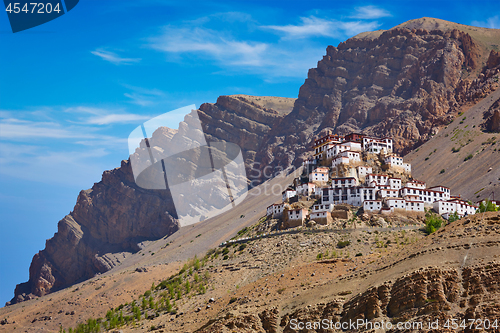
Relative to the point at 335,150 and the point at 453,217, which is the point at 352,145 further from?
the point at 453,217

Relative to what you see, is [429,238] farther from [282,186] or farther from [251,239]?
[282,186]

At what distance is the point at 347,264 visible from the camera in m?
46.9

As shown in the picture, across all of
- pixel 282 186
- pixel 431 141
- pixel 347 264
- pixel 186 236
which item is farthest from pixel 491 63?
pixel 347 264

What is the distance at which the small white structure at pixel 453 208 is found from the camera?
73.9 m

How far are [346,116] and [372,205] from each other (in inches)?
4057

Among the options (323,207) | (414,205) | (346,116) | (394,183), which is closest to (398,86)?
(346,116)

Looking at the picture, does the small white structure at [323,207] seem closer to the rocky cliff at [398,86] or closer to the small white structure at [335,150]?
the small white structure at [335,150]

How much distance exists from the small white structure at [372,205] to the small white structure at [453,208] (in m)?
9.52

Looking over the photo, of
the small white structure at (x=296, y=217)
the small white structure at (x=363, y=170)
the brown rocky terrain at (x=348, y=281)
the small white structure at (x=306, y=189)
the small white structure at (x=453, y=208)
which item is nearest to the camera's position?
the brown rocky terrain at (x=348, y=281)

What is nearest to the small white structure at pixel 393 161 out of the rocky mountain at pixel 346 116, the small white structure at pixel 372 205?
the small white structure at pixel 372 205

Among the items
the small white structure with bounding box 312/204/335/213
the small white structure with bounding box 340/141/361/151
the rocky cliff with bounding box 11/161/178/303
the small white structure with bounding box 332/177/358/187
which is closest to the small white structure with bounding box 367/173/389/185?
the small white structure with bounding box 332/177/358/187

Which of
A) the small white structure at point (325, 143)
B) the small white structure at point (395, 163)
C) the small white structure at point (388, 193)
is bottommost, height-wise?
the small white structure at point (388, 193)

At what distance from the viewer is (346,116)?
562 ft

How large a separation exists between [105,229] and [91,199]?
50.9ft
